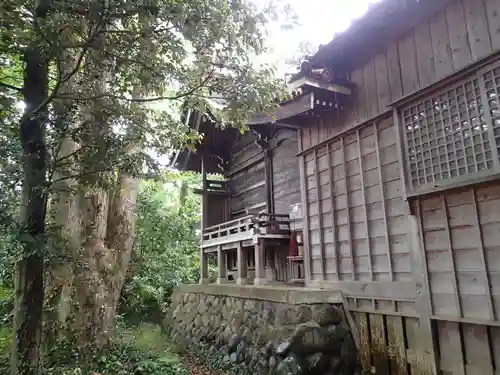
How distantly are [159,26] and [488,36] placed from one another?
401cm

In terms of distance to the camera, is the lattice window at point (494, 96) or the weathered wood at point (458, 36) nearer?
the lattice window at point (494, 96)

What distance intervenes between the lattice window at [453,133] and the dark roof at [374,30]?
1291mm

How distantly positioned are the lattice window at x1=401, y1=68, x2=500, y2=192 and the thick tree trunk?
4.74 meters

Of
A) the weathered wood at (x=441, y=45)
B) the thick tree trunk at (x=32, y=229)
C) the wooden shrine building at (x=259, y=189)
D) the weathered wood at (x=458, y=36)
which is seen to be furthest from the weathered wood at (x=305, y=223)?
the thick tree trunk at (x=32, y=229)

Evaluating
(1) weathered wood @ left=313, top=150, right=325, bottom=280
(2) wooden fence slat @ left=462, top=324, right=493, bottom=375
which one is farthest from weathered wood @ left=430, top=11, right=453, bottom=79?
(2) wooden fence slat @ left=462, top=324, right=493, bottom=375

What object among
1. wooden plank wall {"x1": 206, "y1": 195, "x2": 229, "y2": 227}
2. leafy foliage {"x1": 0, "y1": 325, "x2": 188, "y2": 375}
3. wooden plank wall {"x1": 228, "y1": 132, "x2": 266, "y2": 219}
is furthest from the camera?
wooden plank wall {"x1": 206, "y1": 195, "x2": 229, "y2": 227}

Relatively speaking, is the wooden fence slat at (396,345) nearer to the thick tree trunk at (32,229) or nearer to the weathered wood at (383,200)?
the weathered wood at (383,200)

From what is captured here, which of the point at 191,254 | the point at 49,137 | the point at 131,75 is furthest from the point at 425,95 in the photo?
the point at 191,254

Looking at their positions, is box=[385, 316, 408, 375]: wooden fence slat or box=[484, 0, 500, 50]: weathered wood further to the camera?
box=[385, 316, 408, 375]: wooden fence slat

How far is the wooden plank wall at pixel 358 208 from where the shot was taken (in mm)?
5730

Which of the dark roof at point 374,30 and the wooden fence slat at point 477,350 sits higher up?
the dark roof at point 374,30

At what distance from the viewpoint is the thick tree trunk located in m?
3.63

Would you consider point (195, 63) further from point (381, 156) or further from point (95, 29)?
point (381, 156)

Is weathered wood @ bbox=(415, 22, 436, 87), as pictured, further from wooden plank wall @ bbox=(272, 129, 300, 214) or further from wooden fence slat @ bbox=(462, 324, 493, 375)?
wooden plank wall @ bbox=(272, 129, 300, 214)
